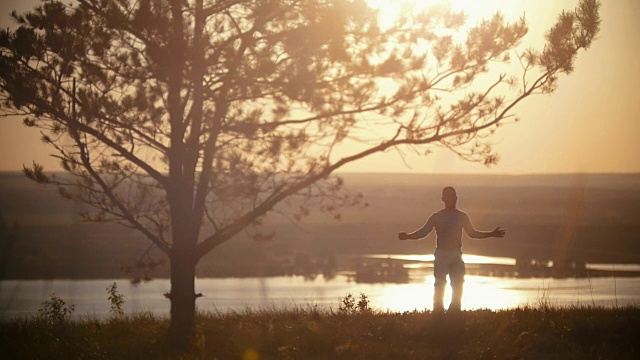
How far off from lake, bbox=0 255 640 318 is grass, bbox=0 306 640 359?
22.4 metres

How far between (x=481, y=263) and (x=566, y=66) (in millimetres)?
49792

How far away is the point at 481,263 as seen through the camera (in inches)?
2381

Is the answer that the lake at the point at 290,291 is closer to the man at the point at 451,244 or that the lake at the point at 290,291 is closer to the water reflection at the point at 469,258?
the water reflection at the point at 469,258

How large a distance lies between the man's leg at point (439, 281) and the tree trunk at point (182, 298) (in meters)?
3.61

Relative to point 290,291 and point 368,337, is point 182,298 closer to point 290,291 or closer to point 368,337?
point 368,337

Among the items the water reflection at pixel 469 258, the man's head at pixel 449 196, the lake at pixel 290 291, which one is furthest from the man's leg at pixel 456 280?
the water reflection at pixel 469 258

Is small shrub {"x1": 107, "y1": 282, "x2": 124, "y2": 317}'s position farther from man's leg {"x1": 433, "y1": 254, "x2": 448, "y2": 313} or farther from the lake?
the lake

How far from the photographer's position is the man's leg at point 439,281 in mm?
10695

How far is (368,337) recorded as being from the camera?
10.9 metres

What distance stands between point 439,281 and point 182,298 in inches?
163

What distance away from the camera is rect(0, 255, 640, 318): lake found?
3712cm

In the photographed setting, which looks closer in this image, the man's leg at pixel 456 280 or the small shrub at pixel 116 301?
the man's leg at pixel 456 280

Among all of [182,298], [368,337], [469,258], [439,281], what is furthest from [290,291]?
[439,281]

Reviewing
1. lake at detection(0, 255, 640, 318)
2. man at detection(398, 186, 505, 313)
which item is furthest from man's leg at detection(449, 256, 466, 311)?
lake at detection(0, 255, 640, 318)
